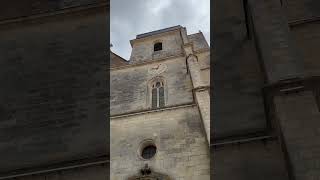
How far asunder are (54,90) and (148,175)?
31.1ft

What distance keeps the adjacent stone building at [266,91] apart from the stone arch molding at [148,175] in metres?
8.71

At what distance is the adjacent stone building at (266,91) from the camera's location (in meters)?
5.98

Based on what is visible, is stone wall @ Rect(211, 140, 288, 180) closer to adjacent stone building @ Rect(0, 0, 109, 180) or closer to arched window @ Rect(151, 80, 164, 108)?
adjacent stone building @ Rect(0, 0, 109, 180)

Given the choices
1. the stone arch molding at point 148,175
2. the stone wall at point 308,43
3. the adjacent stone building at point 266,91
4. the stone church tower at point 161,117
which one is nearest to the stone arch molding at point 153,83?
the stone church tower at point 161,117

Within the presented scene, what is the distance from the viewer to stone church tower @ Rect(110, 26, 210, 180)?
59.0 ft

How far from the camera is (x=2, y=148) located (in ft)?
26.0

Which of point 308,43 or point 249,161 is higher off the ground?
point 308,43

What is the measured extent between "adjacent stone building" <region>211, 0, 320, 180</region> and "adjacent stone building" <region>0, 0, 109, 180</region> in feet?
5.42

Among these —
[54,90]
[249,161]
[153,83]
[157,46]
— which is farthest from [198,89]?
[249,161]

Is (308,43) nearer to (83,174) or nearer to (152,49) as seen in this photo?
(83,174)

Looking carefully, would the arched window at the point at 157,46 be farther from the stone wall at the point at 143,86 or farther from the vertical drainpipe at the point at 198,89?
the stone wall at the point at 143,86

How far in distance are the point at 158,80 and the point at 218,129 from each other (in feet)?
50.0

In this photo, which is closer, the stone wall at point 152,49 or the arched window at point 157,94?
the arched window at point 157,94

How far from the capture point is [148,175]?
17672mm
